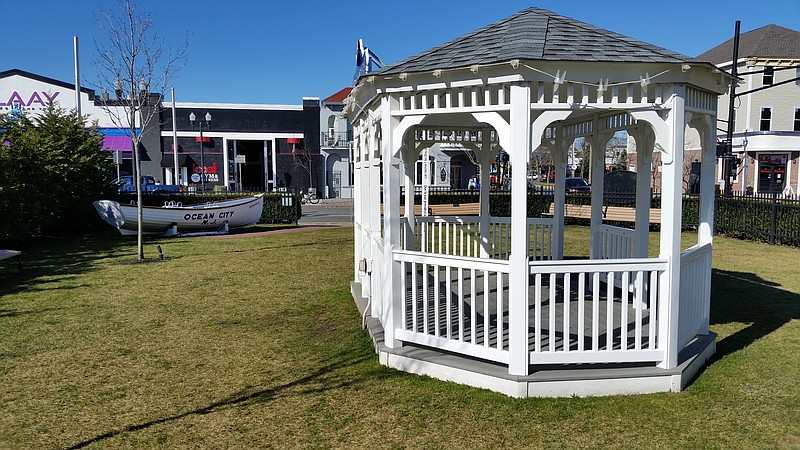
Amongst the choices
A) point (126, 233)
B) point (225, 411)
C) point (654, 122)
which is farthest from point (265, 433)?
point (126, 233)

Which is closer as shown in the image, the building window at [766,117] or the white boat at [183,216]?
the white boat at [183,216]

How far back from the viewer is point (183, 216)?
57.7ft

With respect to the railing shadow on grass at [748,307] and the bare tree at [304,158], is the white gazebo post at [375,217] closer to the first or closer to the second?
the railing shadow on grass at [748,307]

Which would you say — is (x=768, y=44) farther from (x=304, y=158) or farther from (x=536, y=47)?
(x=536, y=47)

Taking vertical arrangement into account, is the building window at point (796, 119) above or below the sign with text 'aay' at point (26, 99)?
below

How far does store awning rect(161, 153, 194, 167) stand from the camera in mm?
40688

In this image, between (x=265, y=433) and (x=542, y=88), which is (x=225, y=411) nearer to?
(x=265, y=433)

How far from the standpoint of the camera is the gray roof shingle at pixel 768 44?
3566 cm

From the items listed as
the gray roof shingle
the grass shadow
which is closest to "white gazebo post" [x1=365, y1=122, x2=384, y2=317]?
the grass shadow

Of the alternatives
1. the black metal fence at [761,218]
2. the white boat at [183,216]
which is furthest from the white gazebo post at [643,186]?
the white boat at [183,216]

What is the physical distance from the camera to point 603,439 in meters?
4.32

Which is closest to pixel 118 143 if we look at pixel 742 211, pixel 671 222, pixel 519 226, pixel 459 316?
pixel 742 211

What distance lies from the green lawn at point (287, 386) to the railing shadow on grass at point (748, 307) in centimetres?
3

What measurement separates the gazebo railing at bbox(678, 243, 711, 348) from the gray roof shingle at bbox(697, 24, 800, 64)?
35.7 meters
